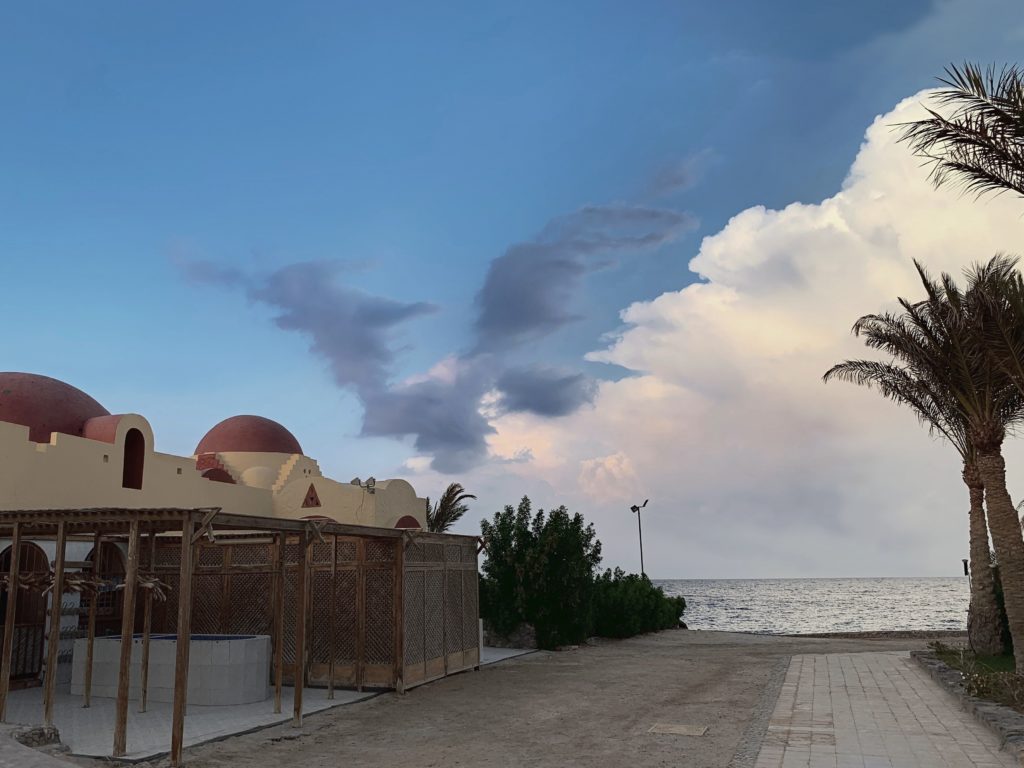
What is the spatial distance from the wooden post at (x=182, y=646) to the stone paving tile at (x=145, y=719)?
23.8 inches

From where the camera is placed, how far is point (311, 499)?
25.0 metres

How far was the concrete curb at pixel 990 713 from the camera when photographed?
845cm

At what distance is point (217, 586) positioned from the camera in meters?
15.1

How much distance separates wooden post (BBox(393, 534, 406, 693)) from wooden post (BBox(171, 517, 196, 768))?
195 inches

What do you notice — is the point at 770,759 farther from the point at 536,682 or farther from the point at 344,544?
the point at 344,544

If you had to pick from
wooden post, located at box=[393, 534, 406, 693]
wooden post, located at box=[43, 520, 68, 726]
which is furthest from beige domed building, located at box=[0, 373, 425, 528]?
wooden post, located at box=[43, 520, 68, 726]

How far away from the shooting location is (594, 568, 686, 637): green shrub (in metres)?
24.9

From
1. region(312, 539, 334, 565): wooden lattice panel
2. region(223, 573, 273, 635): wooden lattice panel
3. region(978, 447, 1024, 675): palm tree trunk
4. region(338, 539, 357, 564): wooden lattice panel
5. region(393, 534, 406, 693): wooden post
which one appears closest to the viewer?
region(978, 447, 1024, 675): palm tree trunk

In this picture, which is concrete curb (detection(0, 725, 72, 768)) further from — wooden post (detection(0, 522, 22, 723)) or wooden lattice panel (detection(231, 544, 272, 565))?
wooden lattice panel (detection(231, 544, 272, 565))

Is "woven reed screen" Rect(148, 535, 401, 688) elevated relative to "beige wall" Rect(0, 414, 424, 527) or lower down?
lower down

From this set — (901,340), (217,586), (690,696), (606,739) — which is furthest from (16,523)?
(901,340)

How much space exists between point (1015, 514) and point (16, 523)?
15.3m

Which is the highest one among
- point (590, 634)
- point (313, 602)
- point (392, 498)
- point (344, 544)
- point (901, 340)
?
point (901, 340)

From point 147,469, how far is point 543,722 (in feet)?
46.3
